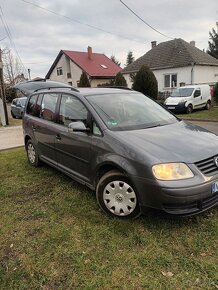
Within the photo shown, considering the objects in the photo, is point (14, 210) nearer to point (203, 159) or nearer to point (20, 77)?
point (203, 159)

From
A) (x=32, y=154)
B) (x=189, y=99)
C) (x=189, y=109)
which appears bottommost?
(x=189, y=109)

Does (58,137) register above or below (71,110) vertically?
below

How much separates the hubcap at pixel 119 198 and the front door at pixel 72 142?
52cm

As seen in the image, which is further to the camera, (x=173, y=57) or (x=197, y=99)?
(x=173, y=57)

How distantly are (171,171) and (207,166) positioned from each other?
0.48 metres

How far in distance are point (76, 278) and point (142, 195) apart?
114cm

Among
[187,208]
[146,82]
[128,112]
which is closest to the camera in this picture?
[187,208]

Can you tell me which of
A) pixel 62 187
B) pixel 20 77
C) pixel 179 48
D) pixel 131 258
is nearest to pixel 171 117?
pixel 62 187

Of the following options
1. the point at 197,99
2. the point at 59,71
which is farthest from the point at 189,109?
the point at 59,71

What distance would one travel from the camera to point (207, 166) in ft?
11.1

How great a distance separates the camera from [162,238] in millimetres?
3332

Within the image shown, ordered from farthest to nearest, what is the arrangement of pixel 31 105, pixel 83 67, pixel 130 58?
pixel 130 58 → pixel 83 67 → pixel 31 105

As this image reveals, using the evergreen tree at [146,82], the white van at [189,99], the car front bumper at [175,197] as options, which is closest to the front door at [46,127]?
the car front bumper at [175,197]

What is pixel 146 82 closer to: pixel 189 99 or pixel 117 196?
pixel 189 99
